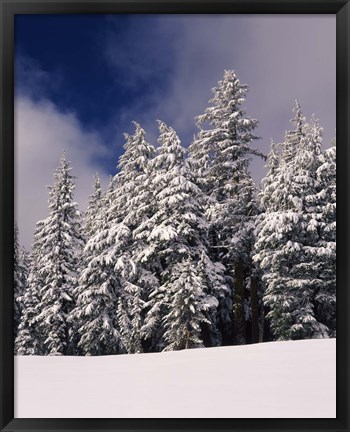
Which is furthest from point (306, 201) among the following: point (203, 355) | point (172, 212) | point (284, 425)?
point (284, 425)

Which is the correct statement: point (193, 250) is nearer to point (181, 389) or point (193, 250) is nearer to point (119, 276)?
point (119, 276)

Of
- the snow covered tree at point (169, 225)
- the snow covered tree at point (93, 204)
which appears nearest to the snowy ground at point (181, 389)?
the snow covered tree at point (169, 225)

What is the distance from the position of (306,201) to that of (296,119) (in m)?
3.77

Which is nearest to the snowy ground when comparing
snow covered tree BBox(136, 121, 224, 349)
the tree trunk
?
snow covered tree BBox(136, 121, 224, 349)

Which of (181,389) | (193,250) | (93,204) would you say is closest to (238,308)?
(193,250)

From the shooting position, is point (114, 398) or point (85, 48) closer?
point (114, 398)

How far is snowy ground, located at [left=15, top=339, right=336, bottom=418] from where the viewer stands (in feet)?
12.4

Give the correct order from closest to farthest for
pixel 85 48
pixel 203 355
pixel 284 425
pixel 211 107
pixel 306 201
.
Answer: pixel 284 425
pixel 203 355
pixel 85 48
pixel 306 201
pixel 211 107

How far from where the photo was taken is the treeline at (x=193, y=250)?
15.5 metres

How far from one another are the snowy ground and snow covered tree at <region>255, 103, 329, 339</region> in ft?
36.2
